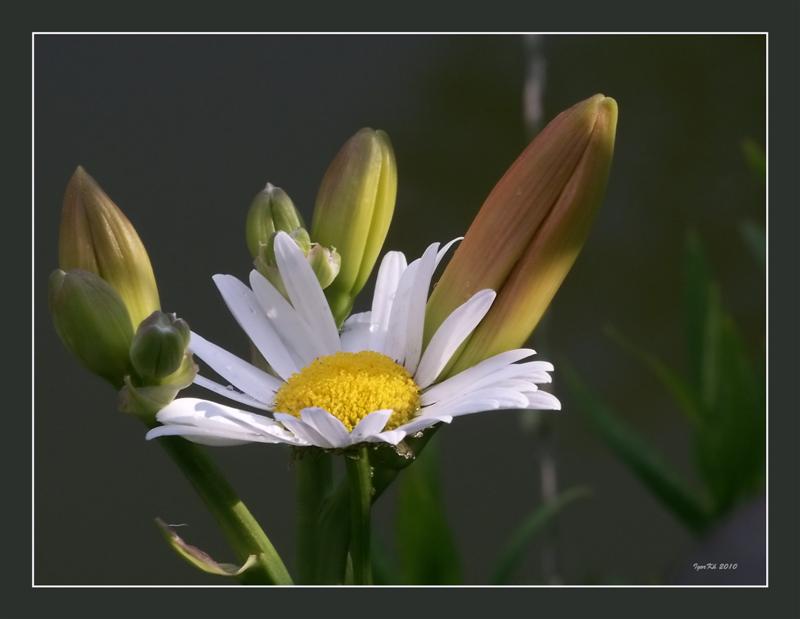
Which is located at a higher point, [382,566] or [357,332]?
[357,332]

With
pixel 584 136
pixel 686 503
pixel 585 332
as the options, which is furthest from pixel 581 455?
pixel 584 136

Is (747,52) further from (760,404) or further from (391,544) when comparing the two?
(391,544)

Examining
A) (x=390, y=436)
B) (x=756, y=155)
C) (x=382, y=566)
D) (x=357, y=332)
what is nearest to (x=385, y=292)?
(x=357, y=332)

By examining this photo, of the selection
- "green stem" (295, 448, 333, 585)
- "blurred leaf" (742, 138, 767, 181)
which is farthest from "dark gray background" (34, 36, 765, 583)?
"green stem" (295, 448, 333, 585)

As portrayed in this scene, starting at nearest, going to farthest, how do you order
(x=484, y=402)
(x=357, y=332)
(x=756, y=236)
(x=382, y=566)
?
(x=484, y=402)
(x=357, y=332)
(x=382, y=566)
(x=756, y=236)

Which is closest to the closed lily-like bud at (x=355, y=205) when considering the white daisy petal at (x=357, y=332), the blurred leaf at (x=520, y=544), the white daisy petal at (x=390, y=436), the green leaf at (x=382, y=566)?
the white daisy petal at (x=357, y=332)

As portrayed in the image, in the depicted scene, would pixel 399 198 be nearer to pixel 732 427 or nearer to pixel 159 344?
pixel 732 427
